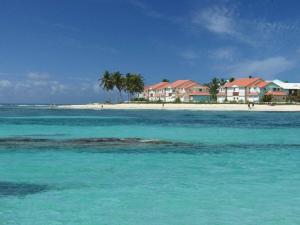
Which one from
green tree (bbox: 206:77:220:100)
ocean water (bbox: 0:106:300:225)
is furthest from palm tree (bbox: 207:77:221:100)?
ocean water (bbox: 0:106:300:225)

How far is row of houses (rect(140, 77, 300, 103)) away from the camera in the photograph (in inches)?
4599

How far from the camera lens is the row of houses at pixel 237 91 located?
4599 inches

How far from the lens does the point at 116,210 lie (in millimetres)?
10883

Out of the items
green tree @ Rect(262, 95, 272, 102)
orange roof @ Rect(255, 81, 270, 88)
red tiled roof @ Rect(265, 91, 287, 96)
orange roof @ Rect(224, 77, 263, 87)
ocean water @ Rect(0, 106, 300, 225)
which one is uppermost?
orange roof @ Rect(224, 77, 263, 87)

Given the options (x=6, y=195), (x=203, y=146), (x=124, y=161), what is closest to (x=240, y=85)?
(x=203, y=146)

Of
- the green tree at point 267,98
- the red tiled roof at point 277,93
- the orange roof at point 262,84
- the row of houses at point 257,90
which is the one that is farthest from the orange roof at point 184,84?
the green tree at point 267,98

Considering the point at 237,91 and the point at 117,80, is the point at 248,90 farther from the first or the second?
the point at 117,80

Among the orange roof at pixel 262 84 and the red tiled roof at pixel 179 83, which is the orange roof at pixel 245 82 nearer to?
the orange roof at pixel 262 84

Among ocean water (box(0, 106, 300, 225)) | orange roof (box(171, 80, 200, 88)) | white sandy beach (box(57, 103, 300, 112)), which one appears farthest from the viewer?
orange roof (box(171, 80, 200, 88))

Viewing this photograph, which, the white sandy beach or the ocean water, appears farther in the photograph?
the white sandy beach

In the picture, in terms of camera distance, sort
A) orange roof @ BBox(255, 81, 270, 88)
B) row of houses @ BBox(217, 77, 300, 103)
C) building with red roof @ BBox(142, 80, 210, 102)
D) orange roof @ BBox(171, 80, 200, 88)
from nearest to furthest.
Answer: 1. row of houses @ BBox(217, 77, 300, 103)
2. orange roof @ BBox(255, 81, 270, 88)
3. building with red roof @ BBox(142, 80, 210, 102)
4. orange roof @ BBox(171, 80, 200, 88)

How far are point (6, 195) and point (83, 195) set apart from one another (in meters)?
1.93

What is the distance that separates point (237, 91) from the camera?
398ft

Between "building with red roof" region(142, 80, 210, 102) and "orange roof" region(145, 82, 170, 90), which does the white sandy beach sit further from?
"orange roof" region(145, 82, 170, 90)
